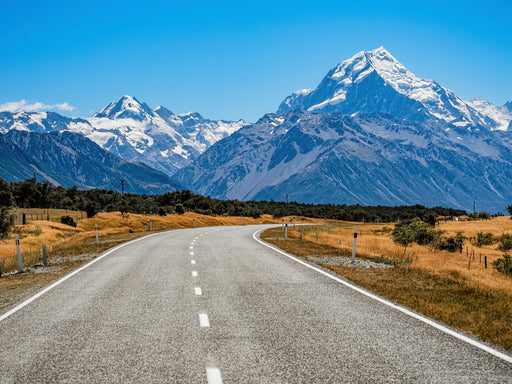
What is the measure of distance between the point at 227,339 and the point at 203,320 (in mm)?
1208

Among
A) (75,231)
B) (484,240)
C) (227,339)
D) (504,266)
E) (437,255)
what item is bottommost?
(484,240)

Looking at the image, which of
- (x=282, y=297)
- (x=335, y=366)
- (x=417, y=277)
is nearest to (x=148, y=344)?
(x=335, y=366)

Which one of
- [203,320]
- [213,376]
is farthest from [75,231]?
[213,376]

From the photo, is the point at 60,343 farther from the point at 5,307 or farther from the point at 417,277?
the point at 417,277

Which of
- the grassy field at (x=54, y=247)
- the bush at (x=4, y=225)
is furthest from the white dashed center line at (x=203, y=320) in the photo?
the bush at (x=4, y=225)

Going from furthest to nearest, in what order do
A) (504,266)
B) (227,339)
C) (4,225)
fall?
(4,225) → (504,266) → (227,339)

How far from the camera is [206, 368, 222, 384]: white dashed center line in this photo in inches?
196

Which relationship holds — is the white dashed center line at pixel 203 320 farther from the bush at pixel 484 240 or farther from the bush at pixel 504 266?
the bush at pixel 484 240

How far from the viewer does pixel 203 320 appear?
771 centimetres

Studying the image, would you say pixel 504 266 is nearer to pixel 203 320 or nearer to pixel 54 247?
pixel 203 320

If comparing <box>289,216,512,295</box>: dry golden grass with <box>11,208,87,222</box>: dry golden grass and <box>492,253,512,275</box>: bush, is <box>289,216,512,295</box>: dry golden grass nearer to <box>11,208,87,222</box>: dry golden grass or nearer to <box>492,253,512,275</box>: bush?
<box>492,253,512,275</box>: bush

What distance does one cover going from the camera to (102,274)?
13.7m

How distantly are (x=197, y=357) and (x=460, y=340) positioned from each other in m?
3.74

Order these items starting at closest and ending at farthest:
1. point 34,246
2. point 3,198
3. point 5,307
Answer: point 5,307 < point 34,246 < point 3,198
